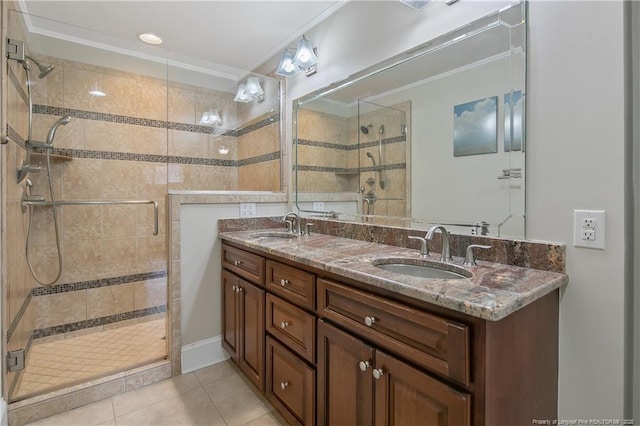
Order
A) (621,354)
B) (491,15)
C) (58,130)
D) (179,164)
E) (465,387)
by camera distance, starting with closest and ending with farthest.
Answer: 1. (465,387)
2. (621,354)
3. (491,15)
4. (58,130)
5. (179,164)

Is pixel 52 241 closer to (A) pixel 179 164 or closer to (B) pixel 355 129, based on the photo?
(A) pixel 179 164

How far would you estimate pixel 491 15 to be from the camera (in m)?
1.29

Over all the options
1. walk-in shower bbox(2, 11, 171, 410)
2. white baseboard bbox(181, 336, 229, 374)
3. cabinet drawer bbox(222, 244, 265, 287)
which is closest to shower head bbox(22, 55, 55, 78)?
walk-in shower bbox(2, 11, 171, 410)

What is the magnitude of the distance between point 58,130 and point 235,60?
4.89 feet

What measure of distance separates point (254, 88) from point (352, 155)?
4.15ft

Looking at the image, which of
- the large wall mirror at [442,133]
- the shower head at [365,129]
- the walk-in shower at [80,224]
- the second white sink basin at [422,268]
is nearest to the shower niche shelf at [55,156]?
the walk-in shower at [80,224]

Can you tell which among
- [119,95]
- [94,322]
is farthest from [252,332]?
[119,95]

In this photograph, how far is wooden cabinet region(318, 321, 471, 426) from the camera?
904 mm

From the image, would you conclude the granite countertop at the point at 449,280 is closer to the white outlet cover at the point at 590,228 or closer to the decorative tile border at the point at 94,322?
the white outlet cover at the point at 590,228

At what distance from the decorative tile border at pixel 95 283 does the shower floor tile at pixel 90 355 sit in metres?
0.37

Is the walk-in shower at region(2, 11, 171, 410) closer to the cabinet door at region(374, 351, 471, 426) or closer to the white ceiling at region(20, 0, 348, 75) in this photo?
the white ceiling at region(20, 0, 348, 75)

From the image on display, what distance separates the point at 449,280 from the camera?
106 centimetres

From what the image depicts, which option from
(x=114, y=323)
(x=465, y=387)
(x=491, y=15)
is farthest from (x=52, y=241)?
(x=491, y=15)

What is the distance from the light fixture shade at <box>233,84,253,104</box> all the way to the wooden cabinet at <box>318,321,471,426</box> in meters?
2.18
